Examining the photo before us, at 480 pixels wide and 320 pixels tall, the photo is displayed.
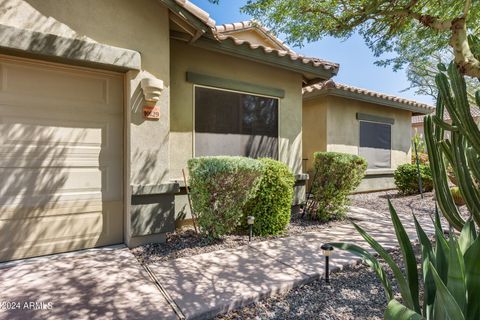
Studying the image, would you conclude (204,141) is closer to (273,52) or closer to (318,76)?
(273,52)

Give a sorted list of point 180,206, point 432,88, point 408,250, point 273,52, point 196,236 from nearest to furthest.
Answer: point 408,250 → point 196,236 → point 180,206 → point 273,52 → point 432,88

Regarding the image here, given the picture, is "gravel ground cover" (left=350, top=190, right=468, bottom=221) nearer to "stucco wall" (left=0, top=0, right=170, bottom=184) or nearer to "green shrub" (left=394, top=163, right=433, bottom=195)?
"green shrub" (left=394, top=163, right=433, bottom=195)

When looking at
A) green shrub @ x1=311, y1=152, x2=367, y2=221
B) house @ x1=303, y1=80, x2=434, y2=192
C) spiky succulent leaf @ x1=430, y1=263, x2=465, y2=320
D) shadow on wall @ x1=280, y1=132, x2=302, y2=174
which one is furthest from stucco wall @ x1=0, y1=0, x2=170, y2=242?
house @ x1=303, y1=80, x2=434, y2=192

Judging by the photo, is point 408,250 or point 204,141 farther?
point 204,141

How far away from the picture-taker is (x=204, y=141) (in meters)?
5.63

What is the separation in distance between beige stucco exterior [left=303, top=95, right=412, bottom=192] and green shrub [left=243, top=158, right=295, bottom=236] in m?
4.56

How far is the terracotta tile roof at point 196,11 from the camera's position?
4.38 m

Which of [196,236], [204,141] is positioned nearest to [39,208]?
[196,236]

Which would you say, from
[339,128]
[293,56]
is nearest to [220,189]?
[293,56]

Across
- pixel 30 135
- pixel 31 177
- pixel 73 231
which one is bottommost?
pixel 73 231

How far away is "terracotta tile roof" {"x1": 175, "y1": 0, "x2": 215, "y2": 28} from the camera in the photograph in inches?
172

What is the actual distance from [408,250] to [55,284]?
3.72 m

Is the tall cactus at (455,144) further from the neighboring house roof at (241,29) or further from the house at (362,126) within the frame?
the house at (362,126)

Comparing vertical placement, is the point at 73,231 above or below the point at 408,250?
below
